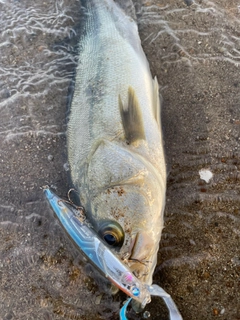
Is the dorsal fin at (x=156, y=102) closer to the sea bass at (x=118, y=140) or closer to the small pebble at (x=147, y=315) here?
the sea bass at (x=118, y=140)

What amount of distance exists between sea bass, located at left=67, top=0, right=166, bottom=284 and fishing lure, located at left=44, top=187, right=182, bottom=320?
0.08 meters

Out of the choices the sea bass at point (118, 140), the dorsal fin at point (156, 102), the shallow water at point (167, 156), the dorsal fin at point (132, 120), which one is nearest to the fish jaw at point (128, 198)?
the sea bass at point (118, 140)

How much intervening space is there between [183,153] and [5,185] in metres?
1.62

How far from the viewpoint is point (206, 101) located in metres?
3.32

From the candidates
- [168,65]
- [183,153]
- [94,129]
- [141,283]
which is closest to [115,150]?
[94,129]

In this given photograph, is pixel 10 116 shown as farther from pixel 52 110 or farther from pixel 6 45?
pixel 6 45

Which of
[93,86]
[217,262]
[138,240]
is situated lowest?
[217,262]

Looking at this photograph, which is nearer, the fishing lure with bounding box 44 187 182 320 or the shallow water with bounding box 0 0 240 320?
the fishing lure with bounding box 44 187 182 320

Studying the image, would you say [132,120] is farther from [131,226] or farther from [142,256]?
[142,256]

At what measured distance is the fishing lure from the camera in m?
2.12

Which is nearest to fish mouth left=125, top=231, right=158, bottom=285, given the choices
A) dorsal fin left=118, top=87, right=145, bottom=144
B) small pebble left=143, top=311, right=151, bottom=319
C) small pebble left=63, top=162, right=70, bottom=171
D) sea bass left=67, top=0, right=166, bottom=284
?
sea bass left=67, top=0, right=166, bottom=284

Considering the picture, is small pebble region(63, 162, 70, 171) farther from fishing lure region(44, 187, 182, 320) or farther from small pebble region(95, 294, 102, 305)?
small pebble region(95, 294, 102, 305)

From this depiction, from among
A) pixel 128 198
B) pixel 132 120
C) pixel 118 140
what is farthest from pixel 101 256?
pixel 132 120

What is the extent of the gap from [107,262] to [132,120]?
1164 millimetres
